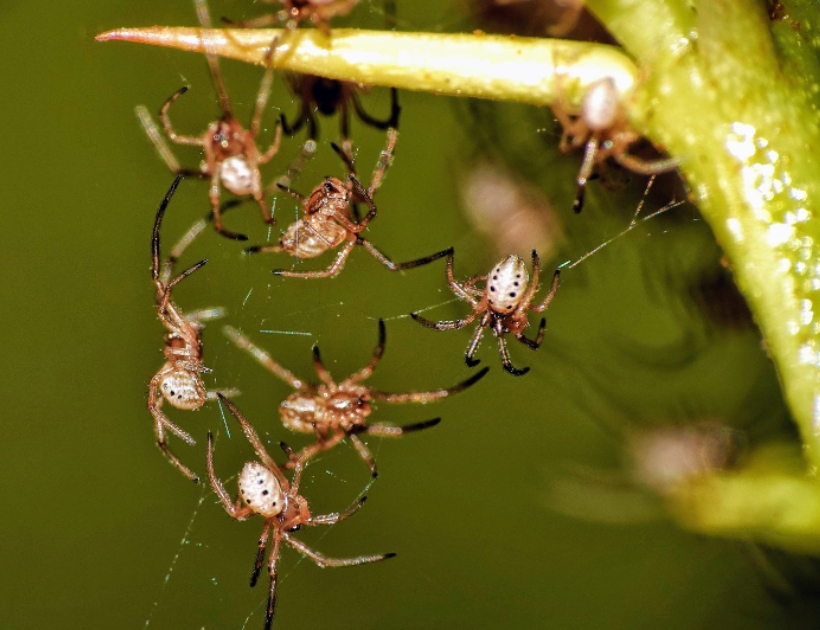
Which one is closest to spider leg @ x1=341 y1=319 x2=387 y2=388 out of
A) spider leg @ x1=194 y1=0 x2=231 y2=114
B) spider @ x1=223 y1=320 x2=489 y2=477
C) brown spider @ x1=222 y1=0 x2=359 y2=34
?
spider @ x1=223 y1=320 x2=489 y2=477

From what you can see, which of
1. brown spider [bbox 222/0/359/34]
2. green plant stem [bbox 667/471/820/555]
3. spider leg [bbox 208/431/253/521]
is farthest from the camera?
spider leg [bbox 208/431/253/521]

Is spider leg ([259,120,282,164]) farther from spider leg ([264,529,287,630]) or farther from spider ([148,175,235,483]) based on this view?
spider leg ([264,529,287,630])

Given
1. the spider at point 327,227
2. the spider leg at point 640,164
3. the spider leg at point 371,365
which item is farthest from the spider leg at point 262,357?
the spider leg at point 640,164

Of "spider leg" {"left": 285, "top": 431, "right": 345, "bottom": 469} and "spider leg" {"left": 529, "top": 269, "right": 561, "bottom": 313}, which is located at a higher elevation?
"spider leg" {"left": 529, "top": 269, "right": 561, "bottom": 313}

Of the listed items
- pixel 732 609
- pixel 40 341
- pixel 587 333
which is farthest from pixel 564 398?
pixel 40 341

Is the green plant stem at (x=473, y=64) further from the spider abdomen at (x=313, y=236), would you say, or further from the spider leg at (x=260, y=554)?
the spider leg at (x=260, y=554)

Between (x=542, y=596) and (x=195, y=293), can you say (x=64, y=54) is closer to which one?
(x=195, y=293)

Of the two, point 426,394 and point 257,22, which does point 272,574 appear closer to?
Result: point 426,394
